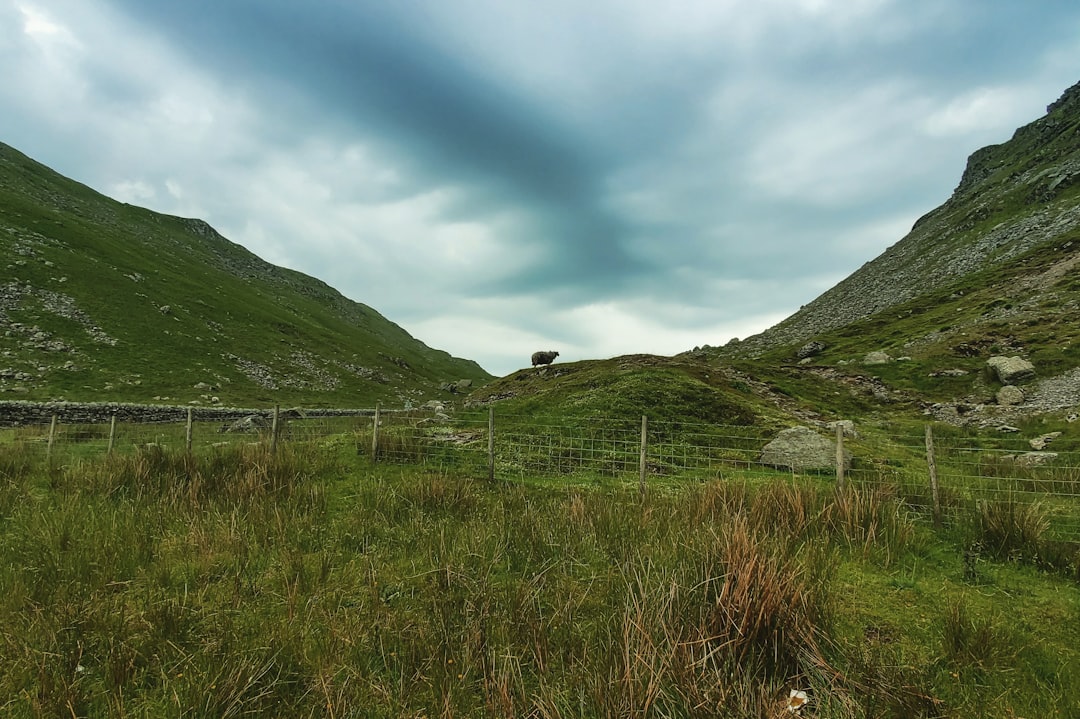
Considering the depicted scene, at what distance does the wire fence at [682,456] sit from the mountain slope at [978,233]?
50861 mm

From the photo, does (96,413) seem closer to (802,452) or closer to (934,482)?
(802,452)

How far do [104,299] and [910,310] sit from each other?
82.2 m

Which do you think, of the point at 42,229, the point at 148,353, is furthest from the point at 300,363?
the point at 42,229

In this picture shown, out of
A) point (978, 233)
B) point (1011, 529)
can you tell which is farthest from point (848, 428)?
point (978, 233)

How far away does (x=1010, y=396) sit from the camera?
77.7 feet

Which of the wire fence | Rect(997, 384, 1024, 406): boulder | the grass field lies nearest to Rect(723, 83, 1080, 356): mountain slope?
Rect(997, 384, 1024, 406): boulder

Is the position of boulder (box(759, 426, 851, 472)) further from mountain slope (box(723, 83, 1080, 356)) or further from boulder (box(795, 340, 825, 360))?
mountain slope (box(723, 83, 1080, 356))

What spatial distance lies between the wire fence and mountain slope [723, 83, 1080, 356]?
50861 mm

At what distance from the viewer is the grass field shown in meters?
3.02

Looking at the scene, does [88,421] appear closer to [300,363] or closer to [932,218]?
[300,363]

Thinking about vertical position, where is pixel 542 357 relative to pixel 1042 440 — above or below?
above

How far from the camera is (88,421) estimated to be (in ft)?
104

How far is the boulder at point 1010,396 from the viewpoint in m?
23.3

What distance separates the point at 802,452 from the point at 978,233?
7673cm
